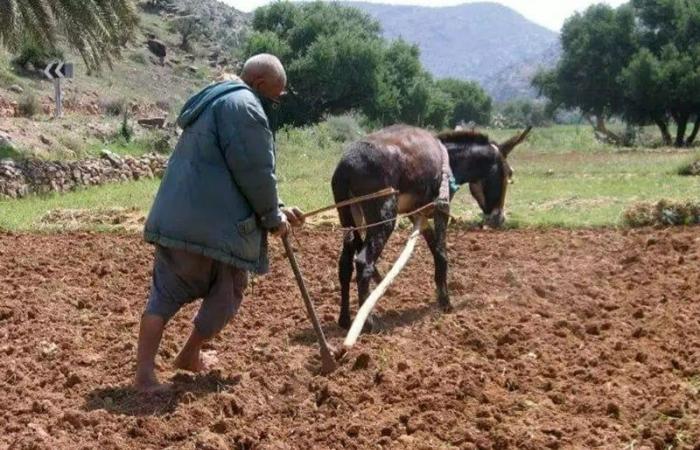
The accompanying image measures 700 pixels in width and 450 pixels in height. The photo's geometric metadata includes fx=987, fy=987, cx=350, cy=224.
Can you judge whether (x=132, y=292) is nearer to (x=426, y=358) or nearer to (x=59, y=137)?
(x=426, y=358)

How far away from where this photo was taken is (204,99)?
18.6ft

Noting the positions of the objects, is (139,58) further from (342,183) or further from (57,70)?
(342,183)

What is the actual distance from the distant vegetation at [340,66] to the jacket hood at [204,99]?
3862 centimetres

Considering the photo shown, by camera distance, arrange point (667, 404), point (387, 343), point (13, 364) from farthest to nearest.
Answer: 1. point (387, 343)
2. point (13, 364)
3. point (667, 404)

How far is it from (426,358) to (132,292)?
3.87m

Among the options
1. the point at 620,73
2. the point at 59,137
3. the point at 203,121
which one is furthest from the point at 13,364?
the point at 620,73

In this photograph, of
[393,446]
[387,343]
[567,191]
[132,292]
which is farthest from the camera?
[567,191]

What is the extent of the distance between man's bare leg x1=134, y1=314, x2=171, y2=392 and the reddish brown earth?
0.35 ft

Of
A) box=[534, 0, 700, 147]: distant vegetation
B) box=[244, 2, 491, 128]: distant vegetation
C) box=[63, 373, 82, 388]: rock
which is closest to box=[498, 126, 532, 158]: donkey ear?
box=[63, 373, 82, 388]: rock

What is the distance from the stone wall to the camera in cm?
1862

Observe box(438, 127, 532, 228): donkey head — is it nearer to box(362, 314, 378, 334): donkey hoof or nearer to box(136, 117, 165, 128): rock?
box(362, 314, 378, 334): donkey hoof

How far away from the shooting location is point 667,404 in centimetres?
521

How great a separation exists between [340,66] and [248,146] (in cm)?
4042

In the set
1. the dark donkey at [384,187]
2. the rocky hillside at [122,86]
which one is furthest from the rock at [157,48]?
the dark donkey at [384,187]
